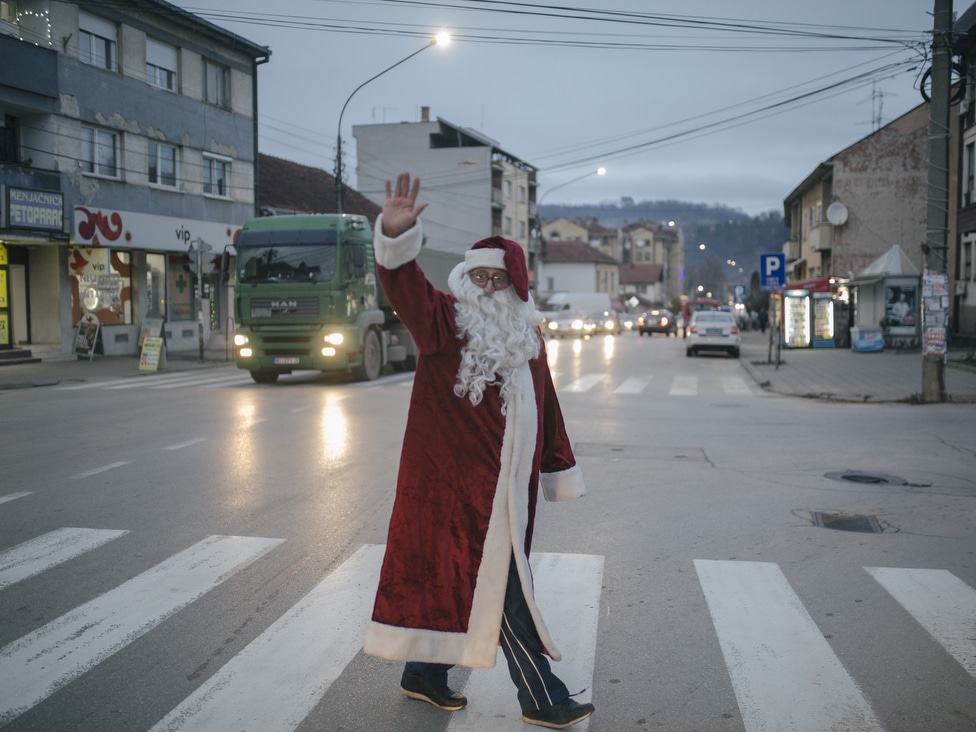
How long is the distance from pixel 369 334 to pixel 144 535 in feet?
43.6

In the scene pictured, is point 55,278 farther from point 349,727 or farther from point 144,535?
point 349,727

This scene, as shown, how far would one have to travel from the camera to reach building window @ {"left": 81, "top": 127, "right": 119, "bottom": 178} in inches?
1001

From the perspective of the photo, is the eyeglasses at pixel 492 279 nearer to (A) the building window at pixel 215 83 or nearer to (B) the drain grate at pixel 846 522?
(B) the drain grate at pixel 846 522

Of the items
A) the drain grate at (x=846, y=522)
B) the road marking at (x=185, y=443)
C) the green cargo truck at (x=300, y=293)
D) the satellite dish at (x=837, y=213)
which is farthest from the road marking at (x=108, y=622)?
the satellite dish at (x=837, y=213)

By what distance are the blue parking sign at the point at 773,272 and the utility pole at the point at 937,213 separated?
31.8 feet

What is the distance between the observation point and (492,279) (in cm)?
385

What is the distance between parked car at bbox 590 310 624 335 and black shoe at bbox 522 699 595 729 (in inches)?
2367

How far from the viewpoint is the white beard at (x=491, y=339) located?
3705mm

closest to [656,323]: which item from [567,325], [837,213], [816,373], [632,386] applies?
[567,325]

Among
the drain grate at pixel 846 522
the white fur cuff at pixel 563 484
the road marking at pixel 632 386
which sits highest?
the white fur cuff at pixel 563 484

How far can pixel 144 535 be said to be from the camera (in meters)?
6.58

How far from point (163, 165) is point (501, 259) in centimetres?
2748

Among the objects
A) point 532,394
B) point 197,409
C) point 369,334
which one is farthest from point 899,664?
point 369,334

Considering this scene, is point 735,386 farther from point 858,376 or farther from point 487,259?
point 487,259
